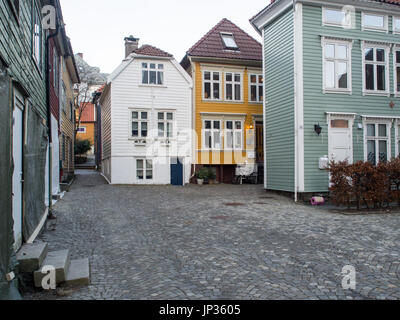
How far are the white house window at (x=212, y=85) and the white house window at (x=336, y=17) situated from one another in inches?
345

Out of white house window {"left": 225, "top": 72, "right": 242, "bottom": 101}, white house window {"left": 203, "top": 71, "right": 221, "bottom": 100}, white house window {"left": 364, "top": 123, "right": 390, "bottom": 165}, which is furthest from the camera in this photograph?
white house window {"left": 225, "top": 72, "right": 242, "bottom": 101}

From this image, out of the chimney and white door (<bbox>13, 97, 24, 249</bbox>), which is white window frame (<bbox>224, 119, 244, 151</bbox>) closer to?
the chimney

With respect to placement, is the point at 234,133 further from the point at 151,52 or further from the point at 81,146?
the point at 81,146

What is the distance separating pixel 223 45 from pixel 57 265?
20929 millimetres

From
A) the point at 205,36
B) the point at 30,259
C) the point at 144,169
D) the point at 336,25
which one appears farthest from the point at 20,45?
the point at 205,36

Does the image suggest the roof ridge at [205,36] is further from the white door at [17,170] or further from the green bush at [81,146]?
the green bush at [81,146]

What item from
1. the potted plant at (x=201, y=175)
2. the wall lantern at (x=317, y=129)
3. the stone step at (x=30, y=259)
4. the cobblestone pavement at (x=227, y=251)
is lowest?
the cobblestone pavement at (x=227, y=251)

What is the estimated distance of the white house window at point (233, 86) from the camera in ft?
77.6

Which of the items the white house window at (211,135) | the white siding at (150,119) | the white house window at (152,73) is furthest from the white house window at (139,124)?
the white house window at (211,135)

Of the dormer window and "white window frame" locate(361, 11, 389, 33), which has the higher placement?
the dormer window

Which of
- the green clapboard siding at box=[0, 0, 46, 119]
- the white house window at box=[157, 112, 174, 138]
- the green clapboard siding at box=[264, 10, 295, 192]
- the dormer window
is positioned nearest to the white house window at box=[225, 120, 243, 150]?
the white house window at box=[157, 112, 174, 138]

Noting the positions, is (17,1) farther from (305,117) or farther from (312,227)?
(305,117)

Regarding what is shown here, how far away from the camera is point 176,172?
22.3m

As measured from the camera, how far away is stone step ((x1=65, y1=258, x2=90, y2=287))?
5.00m
